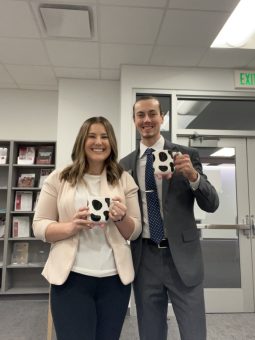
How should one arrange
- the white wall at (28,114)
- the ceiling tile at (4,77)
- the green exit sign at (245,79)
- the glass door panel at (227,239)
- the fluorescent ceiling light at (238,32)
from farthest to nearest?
the white wall at (28,114), the ceiling tile at (4,77), the green exit sign at (245,79), the glass door panel at (227,239), the fluorescent ceiling light at (238,32)

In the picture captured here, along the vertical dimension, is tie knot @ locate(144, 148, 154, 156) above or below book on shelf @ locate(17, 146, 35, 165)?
below

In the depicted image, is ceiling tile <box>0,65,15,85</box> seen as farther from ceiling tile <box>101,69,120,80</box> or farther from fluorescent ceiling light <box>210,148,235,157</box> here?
fluorescent ceiling light <box>210,148,235,157</box>

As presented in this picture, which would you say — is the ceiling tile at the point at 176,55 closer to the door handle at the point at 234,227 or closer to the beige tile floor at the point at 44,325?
the door handle at the point at 234,227

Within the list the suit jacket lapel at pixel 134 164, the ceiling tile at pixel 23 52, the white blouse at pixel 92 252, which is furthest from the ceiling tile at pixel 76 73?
the white blouse at pixel 92 252

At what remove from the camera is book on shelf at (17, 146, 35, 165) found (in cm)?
365

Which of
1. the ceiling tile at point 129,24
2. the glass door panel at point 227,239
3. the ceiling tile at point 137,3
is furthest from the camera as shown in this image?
the glass door panel at point 227,239

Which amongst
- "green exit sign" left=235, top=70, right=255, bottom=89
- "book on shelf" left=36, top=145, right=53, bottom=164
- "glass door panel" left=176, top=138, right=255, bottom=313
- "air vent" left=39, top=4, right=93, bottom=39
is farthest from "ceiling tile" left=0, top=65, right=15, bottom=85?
"green exit sign" left=235, top=70, right=255, bottom=89

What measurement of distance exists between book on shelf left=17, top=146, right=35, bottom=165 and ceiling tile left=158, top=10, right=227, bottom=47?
2.09 meters

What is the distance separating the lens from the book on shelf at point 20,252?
140 inches

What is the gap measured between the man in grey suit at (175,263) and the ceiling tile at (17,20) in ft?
6.26

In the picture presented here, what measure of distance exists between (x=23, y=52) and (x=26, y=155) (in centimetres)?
129

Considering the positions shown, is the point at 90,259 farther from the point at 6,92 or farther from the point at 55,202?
the point at 6,92

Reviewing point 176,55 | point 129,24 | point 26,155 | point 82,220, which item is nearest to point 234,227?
point 176,55

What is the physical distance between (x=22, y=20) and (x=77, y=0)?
0.58 metres
